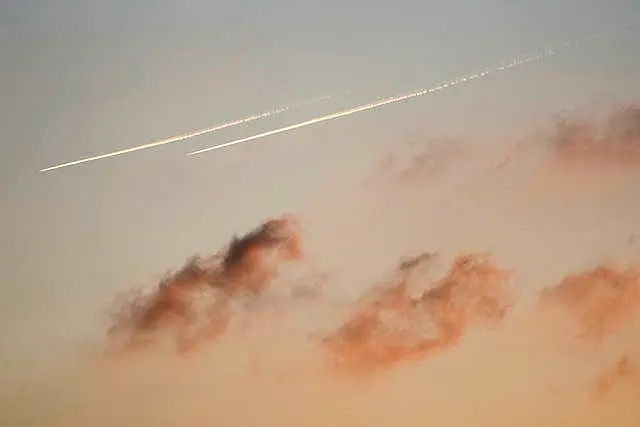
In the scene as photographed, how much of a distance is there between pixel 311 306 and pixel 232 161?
29cm

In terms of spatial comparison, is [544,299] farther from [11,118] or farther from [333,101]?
[11,118]

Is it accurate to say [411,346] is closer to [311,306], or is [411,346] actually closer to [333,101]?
[311,306]

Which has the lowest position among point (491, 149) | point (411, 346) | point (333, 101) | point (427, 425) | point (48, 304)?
point (427, 425)

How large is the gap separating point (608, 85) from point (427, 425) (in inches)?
25.4

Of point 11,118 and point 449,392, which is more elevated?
point 11,118

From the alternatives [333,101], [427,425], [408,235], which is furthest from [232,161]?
[427,425]

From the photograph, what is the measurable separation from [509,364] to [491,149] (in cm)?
36

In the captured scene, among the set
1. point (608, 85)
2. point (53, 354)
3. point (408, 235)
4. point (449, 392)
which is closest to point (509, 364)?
point (449, 392)

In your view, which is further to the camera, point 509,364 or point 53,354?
point 53,354

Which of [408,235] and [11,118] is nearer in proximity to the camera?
[408,235]

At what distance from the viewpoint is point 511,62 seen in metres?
1.25

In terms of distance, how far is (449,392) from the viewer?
1.20 metres

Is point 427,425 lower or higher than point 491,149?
lower

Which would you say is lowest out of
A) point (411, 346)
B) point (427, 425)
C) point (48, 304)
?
point (427, 425)
